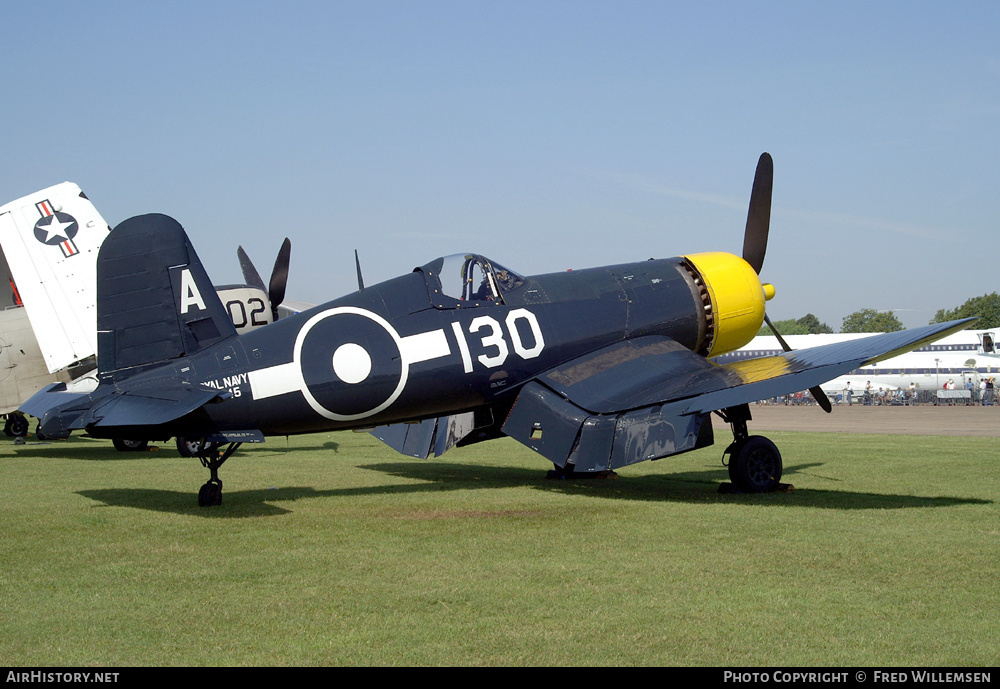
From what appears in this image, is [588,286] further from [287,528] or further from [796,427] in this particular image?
[796,427]

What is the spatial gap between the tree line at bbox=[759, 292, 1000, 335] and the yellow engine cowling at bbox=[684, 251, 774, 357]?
43.4m

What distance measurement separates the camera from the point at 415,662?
3953mm

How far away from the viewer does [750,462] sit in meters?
9.81

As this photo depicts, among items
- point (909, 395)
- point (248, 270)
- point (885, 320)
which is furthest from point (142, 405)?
point (885, 320)

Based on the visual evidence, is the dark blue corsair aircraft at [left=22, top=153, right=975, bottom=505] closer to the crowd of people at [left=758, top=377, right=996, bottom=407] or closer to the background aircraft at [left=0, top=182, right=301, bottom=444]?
the background aircraft at [left=0, top=182, right=301, bottom=444]

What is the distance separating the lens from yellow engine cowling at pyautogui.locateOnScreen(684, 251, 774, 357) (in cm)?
1162

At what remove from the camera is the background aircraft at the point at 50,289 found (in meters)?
18.8

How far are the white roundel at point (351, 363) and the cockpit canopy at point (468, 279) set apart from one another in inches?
44.5

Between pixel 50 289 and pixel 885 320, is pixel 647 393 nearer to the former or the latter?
pixel 50 289

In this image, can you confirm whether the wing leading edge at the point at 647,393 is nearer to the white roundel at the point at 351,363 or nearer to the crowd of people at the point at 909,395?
the white roundel at the point at 351,363

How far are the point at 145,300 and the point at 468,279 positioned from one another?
3415 millimetres

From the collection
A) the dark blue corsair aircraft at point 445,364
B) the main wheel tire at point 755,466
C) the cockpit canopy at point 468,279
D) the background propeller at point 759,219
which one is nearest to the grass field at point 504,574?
the main wheel tire at point 755,466
